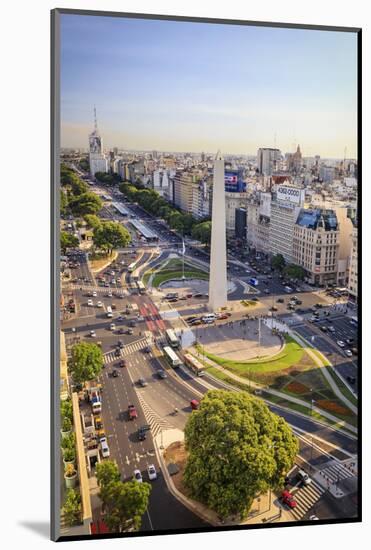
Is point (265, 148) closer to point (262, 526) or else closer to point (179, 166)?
point (179, 166)

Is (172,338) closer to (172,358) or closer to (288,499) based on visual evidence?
(172,358)

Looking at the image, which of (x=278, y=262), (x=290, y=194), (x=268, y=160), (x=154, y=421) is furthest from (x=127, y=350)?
(x=290, y=194)

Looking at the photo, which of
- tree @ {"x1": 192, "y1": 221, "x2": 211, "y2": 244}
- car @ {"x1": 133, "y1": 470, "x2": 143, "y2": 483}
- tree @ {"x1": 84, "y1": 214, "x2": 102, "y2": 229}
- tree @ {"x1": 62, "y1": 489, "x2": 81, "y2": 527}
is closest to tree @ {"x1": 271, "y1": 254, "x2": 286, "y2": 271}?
tree @ {"x1": 192, "y1": 221, "x2": 211, "y2": 244}

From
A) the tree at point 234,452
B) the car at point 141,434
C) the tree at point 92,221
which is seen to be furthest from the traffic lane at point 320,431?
the tree at point 92,221

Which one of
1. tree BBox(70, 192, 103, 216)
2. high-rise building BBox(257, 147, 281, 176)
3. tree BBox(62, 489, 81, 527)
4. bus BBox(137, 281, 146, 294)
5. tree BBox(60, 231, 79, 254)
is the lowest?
tree BBox(62, 489, 81, 527)

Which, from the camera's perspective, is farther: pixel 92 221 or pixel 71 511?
pixel 92 221

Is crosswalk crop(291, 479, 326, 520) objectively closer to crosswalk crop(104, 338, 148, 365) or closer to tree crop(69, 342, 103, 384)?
tree crop(69, 342, 103, 384)
